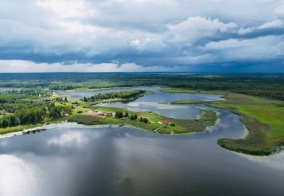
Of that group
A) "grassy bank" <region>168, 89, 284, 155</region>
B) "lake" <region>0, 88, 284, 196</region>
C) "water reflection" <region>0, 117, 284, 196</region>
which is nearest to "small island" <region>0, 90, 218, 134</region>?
"lake" <region>0, 88, 284, 196</region>

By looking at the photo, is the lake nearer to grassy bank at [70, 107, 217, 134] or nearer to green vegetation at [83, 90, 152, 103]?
grassy bank at [70, 107, 217, 134]

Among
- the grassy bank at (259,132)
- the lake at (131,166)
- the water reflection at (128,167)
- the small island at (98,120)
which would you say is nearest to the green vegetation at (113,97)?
the small island at (98,120)

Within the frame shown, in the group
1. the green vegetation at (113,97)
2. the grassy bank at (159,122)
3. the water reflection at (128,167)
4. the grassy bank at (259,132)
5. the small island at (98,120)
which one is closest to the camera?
the water reflection at (128,167)

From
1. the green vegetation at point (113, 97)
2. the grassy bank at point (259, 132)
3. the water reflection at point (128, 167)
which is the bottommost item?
the water reflection at point (128, 167)

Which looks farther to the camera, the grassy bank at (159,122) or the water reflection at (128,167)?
the grassy bank at (159,122)

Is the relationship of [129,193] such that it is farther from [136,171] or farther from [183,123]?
[183,123]

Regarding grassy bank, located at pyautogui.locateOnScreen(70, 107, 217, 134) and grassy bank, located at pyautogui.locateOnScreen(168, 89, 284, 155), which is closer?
grassy bank, located at pyautogui.locateOnScreen(168, 89, 284, 155)

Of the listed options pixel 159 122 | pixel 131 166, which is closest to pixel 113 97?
pixel 159 122

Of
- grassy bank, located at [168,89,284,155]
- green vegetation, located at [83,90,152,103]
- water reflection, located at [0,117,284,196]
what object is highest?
green vegetation, located at [83,90,152,103]

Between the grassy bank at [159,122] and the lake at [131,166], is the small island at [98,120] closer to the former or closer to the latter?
the grassy bank at [159,122]
